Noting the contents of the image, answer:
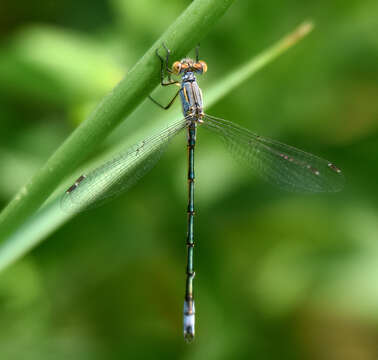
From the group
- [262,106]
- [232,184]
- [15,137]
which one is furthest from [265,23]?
[15,137]

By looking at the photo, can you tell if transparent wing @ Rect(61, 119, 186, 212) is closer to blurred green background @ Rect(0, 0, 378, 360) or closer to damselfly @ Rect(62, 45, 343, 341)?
damselfly @ Rect(62, 45, 343, 341)

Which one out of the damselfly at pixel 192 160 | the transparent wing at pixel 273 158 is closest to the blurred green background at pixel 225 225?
the damselfly at pixel 192 160

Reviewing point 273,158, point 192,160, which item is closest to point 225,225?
point 192,160

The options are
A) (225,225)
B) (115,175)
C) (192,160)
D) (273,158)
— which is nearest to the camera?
(115,175)

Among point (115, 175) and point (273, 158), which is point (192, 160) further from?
point (115, 175)

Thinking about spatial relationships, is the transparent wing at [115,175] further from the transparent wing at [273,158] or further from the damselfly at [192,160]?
the transparent wing at [273,158]

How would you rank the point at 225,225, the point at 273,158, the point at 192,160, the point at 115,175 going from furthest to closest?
1. the point at 225,225
2. the point at 192,160
3. the point at 273,158
4. the point at 115,175
